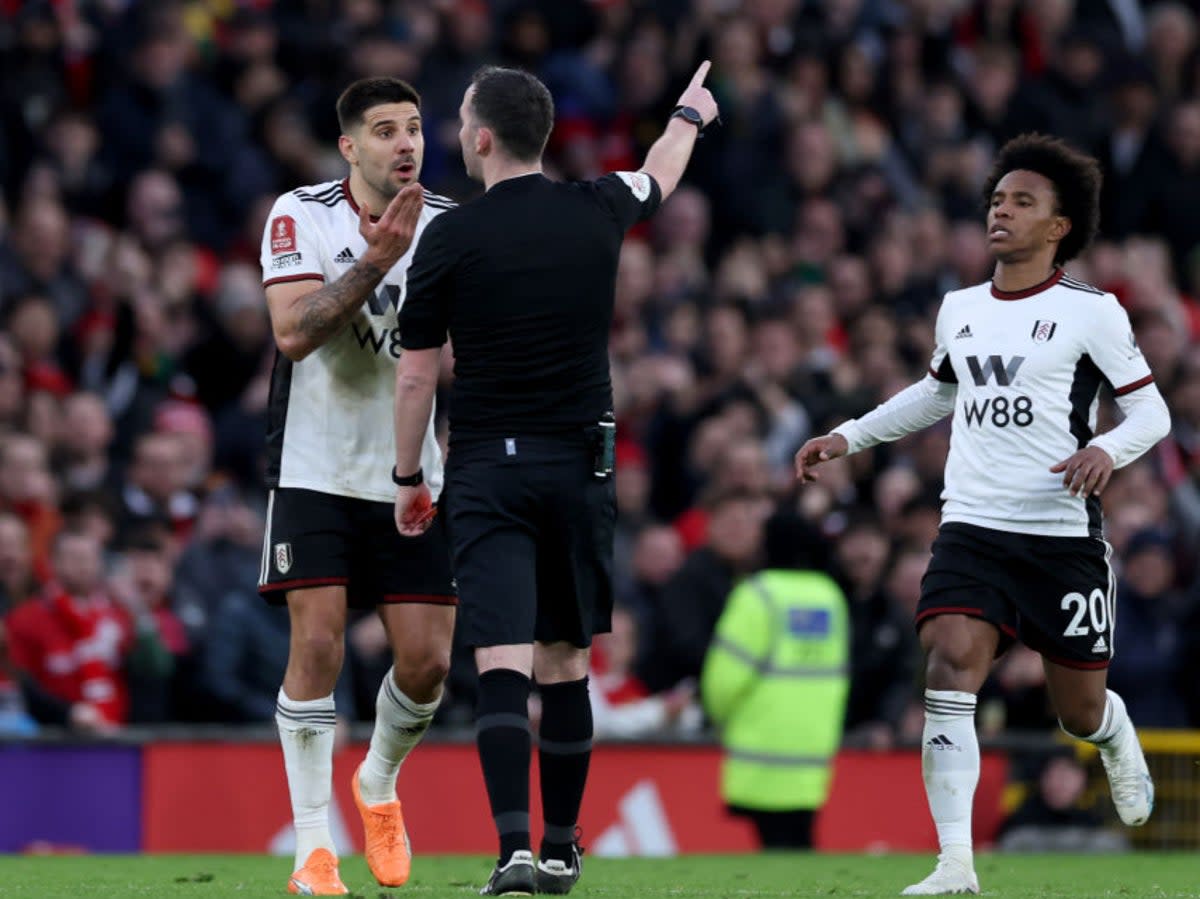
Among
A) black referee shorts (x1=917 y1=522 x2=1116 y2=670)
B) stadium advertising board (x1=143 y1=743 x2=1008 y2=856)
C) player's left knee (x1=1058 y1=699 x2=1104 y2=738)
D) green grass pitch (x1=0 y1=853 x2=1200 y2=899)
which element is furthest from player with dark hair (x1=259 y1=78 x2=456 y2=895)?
stadium advertising board (x1=143 y1=743 x2=1008 y2=856)

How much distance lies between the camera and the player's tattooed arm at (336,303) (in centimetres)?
807

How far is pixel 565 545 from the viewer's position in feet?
25.3

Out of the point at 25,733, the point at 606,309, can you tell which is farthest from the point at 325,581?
the point at 25,733

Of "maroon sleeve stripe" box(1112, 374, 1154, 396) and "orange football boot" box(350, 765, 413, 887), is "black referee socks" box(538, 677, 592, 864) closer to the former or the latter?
"orange football boot" box(350, 765, 413, 887)

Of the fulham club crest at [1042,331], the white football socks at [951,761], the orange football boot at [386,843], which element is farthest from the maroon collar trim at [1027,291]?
the orange football boot at [386,843]

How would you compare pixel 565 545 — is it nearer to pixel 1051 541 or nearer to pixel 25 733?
pixel 1051 541

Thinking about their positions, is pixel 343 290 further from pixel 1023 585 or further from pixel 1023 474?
pixel 1023 585

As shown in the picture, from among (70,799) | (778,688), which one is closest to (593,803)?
(778,688)

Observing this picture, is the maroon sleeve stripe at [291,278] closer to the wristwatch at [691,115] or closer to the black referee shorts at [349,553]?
the black referee shorts at [349,553]

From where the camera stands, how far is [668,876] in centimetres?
1008

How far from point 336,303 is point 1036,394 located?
7.61 feet

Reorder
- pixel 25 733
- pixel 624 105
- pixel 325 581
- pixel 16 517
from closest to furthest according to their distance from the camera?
pixel 325 581
pixel 25 733
pixel 16 517
pixel 624 105

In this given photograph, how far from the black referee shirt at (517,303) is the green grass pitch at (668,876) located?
154cm

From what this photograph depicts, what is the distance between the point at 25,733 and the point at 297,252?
15.3 ft
